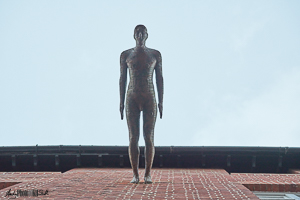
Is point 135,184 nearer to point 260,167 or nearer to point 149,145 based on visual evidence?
point 149,145

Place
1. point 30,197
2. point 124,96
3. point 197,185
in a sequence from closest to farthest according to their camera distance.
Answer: point 30,197
point 197,185
point 124,96

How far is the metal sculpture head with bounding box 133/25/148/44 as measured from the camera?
7.35m

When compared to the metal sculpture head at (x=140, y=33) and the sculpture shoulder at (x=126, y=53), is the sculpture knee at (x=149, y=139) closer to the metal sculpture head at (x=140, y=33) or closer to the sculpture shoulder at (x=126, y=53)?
the sculpture shoulder at (x=126, y=53)

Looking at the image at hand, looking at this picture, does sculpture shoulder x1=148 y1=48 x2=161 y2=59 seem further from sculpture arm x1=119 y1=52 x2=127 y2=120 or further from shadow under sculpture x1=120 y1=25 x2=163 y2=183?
sculpture arm x1=119 y1=52 x2=127 y2=120

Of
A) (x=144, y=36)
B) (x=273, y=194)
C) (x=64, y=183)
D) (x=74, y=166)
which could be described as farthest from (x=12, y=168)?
(x=273, y=194)

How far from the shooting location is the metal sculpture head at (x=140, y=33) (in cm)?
735

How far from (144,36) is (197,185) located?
3.03 meters

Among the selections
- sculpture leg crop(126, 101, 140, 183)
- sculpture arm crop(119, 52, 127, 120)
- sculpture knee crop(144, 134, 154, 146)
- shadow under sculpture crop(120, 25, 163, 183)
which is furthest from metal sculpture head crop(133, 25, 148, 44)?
sculpture knee crop(144, 134, 154, 146)

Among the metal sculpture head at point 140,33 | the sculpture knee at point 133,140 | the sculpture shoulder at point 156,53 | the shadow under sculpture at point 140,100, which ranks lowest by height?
the sculpture knee at point 133,140

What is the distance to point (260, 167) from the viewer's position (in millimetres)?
12086

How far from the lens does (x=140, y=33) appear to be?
734 cm

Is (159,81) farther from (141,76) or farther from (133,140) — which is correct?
(133,140)

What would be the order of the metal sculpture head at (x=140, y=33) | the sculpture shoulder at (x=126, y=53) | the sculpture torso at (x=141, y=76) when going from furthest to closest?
the sculpture shoulder at (x=126, y=53)
the metal sculpture head at (x=140, y=33)
the sculpture torso at (x=141, y=76)

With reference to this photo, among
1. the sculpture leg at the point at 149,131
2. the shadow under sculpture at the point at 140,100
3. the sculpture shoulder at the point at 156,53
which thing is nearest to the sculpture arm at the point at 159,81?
the sculpture shoulder at the point at 156,53
